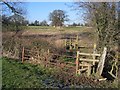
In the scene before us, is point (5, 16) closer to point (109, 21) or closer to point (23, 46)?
point (23, 46)

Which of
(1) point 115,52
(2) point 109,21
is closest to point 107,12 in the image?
(2) point 109,21

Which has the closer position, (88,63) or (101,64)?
(101,64)

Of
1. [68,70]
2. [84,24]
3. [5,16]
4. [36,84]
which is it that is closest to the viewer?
[36,84]

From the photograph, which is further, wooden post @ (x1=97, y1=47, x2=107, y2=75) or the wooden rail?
wooden post @ (x1=97, y1=47, x2=107, y2=75)

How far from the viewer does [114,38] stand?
1443cm

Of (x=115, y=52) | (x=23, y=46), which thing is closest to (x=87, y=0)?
(x=115, y=52)

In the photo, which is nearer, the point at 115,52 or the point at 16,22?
the point at 115,52

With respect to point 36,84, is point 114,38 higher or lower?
higher

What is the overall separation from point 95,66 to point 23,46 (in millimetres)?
6208

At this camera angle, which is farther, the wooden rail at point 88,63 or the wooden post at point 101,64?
the wooden post at point 101,64

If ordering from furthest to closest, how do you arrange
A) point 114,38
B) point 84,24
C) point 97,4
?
point 84,24 < point 97,4 < point 114,38

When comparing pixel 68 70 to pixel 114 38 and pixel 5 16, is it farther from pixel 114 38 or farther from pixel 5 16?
pixel 5 16

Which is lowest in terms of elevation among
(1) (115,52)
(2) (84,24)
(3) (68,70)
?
(3) (68,70)

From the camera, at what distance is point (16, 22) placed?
20.3 metres
